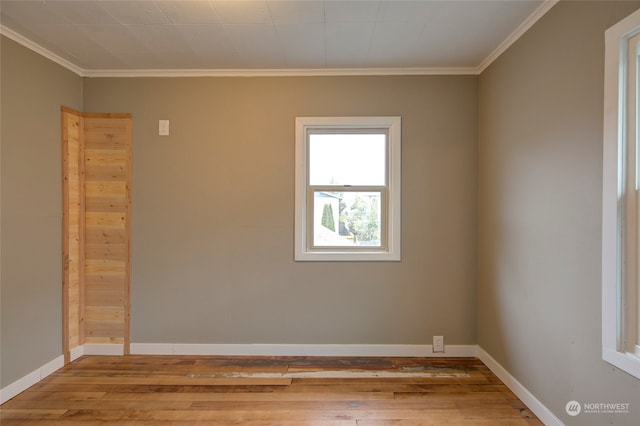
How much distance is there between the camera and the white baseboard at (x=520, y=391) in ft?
6.60

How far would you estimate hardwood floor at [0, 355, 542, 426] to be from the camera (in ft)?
6.97

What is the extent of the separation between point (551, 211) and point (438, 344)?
5.13 ft

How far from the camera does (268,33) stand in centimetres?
233

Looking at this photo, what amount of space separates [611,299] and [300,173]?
2251mm

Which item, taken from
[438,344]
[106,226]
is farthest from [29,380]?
[438,344]

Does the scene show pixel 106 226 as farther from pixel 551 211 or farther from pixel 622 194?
pixel 622 194

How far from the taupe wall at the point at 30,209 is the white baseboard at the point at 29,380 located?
4 cm

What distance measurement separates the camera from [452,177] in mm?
2959

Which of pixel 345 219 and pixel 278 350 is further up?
pixel 345 219

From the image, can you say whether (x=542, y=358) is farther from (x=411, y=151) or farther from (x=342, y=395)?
(x=411, y=151)

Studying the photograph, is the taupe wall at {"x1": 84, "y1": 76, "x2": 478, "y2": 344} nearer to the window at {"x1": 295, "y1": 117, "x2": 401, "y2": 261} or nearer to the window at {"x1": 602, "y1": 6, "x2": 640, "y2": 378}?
the window at {"x1": 295, "y1": 117, "x2": 401, "y2": 261}

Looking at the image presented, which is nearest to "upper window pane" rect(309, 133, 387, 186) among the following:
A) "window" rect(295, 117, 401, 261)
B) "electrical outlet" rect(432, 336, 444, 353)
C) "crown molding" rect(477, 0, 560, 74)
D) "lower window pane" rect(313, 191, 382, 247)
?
"window" rect(295, 117, 401, 261)

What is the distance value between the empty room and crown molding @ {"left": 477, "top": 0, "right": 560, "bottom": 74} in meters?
0.02

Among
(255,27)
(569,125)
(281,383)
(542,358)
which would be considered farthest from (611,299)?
(255,27)
